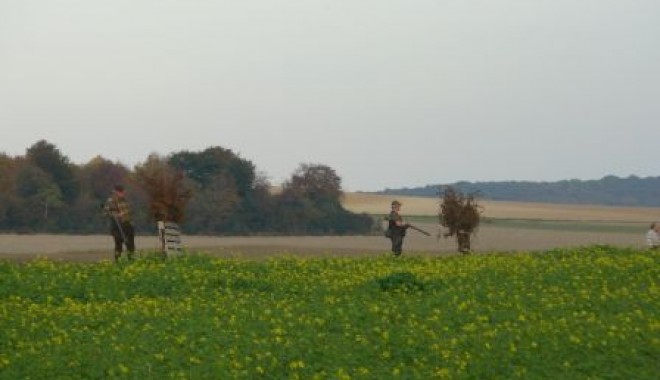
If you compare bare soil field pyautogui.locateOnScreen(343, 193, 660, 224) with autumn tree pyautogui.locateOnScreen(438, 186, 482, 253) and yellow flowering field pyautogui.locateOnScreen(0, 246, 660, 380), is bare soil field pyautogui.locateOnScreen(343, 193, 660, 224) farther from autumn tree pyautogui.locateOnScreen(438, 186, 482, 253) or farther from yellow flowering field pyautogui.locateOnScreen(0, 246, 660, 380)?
yellow flowering field pyautogui.locateOnScreen(0, 246, 660, 380)

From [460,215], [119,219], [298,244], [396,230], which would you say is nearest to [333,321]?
[119,219]

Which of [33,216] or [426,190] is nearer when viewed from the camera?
[33,216]

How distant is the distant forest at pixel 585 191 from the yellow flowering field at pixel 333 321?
127099 mm

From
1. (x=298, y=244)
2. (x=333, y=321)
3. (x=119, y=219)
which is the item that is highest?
(x=119, y=219)

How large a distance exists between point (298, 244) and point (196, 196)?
2202 centimetres

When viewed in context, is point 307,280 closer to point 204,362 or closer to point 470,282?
point 470,282

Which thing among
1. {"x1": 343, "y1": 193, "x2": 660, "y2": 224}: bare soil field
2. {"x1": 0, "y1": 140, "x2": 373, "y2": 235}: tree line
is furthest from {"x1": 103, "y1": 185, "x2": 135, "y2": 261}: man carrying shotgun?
{"x1": 343, "y1": 193, "x2": 660, "y2": 224}: bare soil field

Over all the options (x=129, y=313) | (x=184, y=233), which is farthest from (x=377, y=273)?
(x=184, y=233)

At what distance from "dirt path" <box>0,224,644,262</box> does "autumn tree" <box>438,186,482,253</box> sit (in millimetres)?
2040

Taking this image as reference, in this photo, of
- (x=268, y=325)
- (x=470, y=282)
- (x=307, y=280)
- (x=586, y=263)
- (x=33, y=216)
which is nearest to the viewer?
(x=268, y=325)

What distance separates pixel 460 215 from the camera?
3447 cm

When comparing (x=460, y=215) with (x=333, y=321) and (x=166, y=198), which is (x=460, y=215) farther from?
(x=333, y=321)

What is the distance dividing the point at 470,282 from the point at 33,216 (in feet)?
165

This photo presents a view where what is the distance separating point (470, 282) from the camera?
21.5 m
